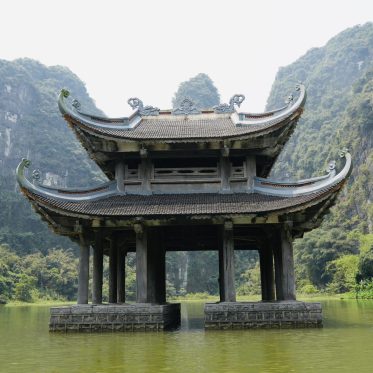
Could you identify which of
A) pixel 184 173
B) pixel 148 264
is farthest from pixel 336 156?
pixel 148 264

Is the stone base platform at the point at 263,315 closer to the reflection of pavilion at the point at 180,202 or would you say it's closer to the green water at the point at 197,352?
the reflection of pavilion at the point at 180,202

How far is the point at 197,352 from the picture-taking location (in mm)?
10305

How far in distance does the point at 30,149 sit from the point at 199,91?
78903mm

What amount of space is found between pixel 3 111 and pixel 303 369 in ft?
433

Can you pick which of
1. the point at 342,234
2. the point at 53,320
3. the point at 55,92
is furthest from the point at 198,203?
the point at 55,92

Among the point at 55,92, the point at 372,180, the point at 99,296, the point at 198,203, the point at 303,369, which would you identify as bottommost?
the point at 303,369

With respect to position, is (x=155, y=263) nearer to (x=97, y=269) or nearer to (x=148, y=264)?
(x=148, y=264)

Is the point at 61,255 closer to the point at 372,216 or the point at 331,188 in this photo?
the point at 372,216

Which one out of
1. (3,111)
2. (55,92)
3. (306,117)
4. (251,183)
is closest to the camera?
(251,183)

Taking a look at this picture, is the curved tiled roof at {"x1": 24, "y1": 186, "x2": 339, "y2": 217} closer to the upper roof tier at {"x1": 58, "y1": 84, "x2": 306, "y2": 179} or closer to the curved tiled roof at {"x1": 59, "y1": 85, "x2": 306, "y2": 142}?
the upper roof tier at {"x1": 58, "y1": 84, "x2": 306, "y2": 179}

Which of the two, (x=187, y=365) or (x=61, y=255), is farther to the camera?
(x=61, y=255)

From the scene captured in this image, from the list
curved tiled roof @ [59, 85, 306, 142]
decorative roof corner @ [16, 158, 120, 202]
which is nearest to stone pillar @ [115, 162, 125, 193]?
decorative roof corner @ [16, 158, 120, 202]

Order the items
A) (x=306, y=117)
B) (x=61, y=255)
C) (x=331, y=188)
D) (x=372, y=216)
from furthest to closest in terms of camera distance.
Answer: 1. (x=306, y=117)
2. (x=61, y=255)
3. (x=372, y=216)
4. (x=331, y=188)

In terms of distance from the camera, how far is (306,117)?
158000 millimetres
